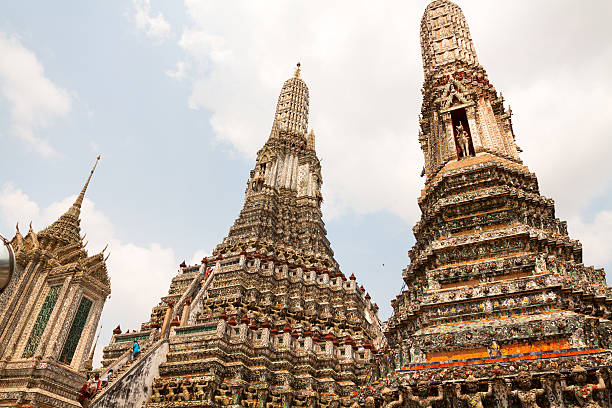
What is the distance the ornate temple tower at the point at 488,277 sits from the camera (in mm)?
8852

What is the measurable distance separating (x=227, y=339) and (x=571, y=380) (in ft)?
39.0

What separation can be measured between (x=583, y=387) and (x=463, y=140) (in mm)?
10701

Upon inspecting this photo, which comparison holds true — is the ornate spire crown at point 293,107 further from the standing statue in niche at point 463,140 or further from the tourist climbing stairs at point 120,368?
the tourist climbing stairs at point 120,368

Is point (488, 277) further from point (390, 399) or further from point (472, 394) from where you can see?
point (390, 399)

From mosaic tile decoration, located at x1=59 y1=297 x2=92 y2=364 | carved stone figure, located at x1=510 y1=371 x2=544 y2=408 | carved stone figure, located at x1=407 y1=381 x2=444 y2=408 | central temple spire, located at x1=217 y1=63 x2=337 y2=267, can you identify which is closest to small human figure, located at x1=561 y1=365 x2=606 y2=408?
carved stone figure, located at x1=510 y1=371 x2=544 y2=408

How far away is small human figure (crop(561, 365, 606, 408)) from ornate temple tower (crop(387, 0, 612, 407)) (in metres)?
0.12

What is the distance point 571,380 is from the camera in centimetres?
793

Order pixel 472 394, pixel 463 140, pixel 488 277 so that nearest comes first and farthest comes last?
pixel 472 394
pixel 488 277
pixel 463 140

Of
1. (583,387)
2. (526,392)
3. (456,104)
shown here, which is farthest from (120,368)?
(456,104)

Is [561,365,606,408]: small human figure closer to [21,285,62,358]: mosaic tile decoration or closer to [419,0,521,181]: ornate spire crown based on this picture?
[419,0,521,181]: ornate spire crown

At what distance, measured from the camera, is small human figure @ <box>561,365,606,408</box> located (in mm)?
7570

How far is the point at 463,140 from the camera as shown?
16656 mm

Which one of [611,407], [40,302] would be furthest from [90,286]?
[611,407]

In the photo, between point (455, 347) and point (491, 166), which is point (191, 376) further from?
point (491, 166)
